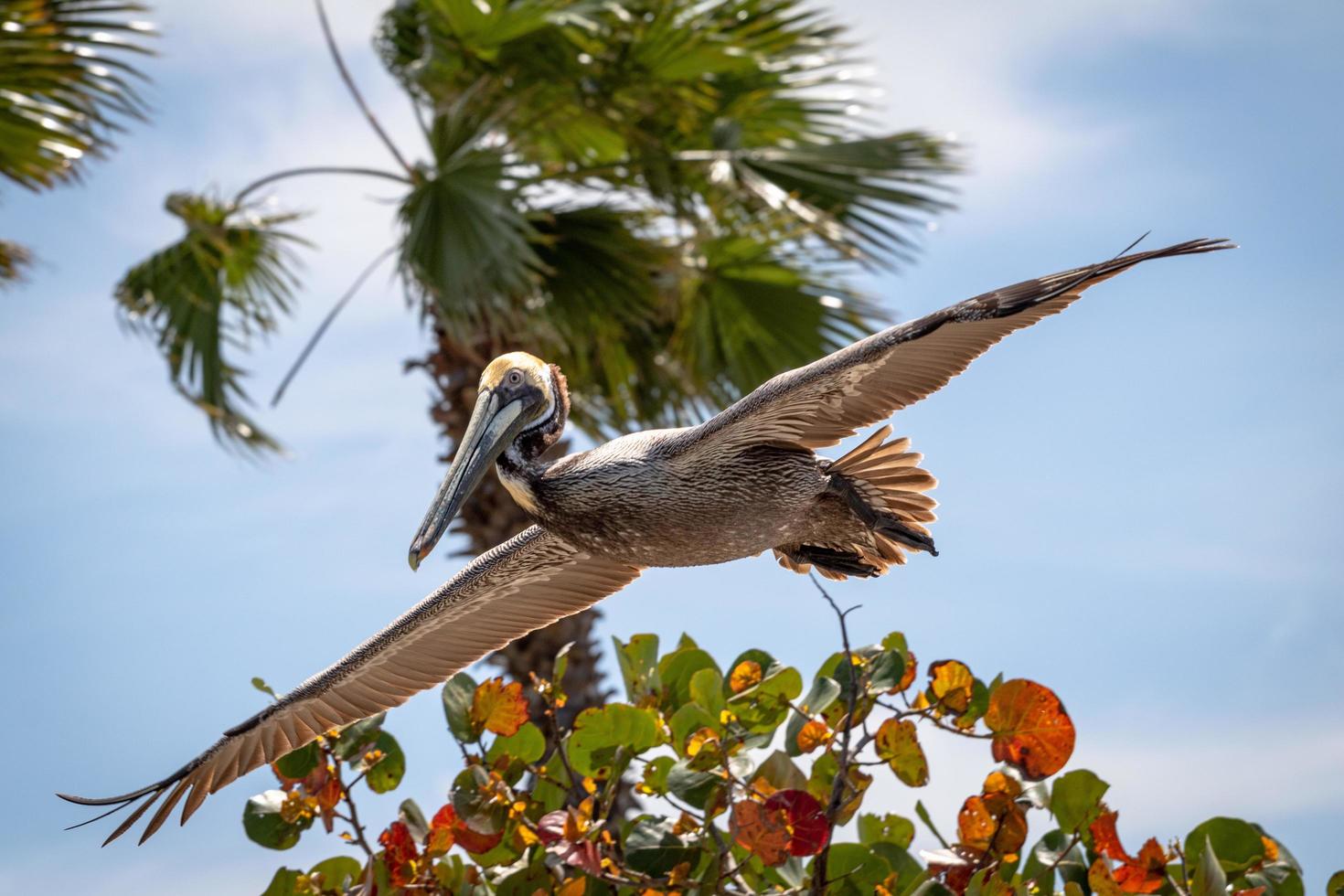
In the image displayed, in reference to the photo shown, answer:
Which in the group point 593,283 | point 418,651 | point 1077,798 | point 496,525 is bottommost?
point 1077,798

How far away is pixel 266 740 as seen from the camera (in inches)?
155

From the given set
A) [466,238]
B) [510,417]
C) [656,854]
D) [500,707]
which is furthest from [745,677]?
[466,238]

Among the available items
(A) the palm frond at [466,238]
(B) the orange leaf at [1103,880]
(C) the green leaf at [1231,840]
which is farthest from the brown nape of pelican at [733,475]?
(A) the palm frond at [466,238]

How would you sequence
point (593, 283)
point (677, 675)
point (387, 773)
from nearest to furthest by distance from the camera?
1. point (677, 675)
2. point (387, 773)
3. point (593, 283)

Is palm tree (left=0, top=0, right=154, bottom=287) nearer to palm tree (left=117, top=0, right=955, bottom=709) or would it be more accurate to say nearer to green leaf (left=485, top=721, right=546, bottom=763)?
palm tree (left=117, top=0, right=955, bottom=709)

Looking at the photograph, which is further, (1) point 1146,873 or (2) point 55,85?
(2) point 55,85

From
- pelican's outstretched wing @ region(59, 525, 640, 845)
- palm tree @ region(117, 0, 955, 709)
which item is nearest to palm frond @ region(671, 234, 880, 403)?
palm tree @ region(117, 0, 955, 709)

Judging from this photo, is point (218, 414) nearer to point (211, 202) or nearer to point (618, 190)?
point (211, 202)

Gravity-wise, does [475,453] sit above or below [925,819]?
above

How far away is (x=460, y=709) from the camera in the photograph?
11.0 ft

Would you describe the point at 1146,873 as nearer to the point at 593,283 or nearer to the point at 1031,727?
the point at 1031,727

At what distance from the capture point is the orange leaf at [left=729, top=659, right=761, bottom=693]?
318 cm

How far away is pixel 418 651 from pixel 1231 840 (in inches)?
89.6

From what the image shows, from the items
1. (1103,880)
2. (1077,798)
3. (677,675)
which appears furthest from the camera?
(677,675)
